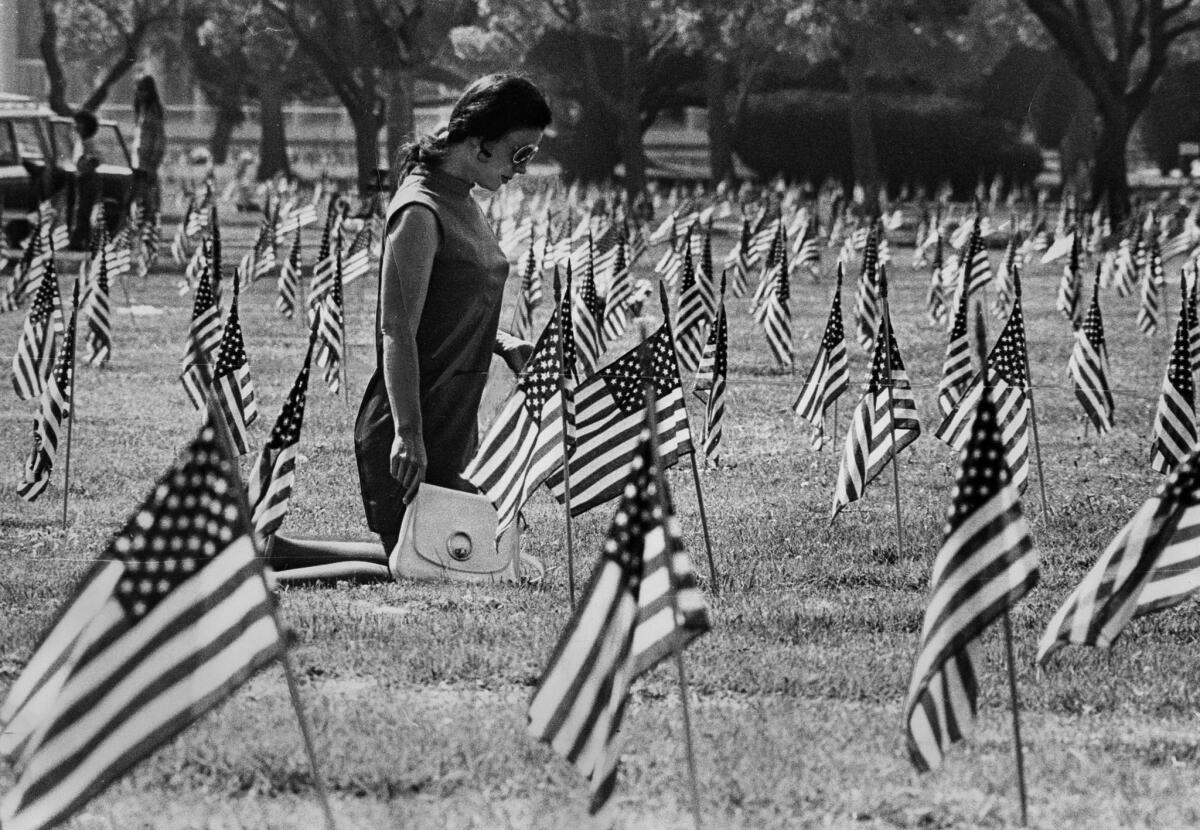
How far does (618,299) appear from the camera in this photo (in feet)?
54.5

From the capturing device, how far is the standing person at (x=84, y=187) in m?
29.0

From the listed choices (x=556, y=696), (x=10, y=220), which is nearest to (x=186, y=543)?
(x=556, y=696)

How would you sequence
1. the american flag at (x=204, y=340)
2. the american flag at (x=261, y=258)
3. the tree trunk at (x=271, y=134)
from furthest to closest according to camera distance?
the tree trunk at (x=271, y=134)
the american flag at (x=261, y=258)
the american flag at (x=204, y=340)

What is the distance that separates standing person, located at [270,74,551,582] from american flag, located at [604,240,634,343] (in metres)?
8.42

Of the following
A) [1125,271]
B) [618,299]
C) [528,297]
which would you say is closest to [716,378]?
[618,299]

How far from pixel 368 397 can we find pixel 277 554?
102 cm

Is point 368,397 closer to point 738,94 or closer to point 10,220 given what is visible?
point 10,220

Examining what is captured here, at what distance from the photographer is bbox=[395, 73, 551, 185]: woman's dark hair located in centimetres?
667

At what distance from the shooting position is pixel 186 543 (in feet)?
15.0

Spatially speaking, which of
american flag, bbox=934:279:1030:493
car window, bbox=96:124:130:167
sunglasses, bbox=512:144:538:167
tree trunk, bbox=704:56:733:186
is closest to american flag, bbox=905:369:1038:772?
sunglasses, bbox=512:144:538:167

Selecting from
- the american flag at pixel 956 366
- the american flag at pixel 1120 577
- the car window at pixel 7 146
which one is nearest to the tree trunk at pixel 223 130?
the car window at pixel 7 146

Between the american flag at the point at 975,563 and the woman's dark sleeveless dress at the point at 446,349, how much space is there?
95.0 inches

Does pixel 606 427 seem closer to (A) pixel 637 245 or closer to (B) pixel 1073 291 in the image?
(B) pixel 1073 291

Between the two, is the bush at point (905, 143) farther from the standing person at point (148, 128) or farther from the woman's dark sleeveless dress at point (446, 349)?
the woman's dark sleeveless dress at point (446, 349)
